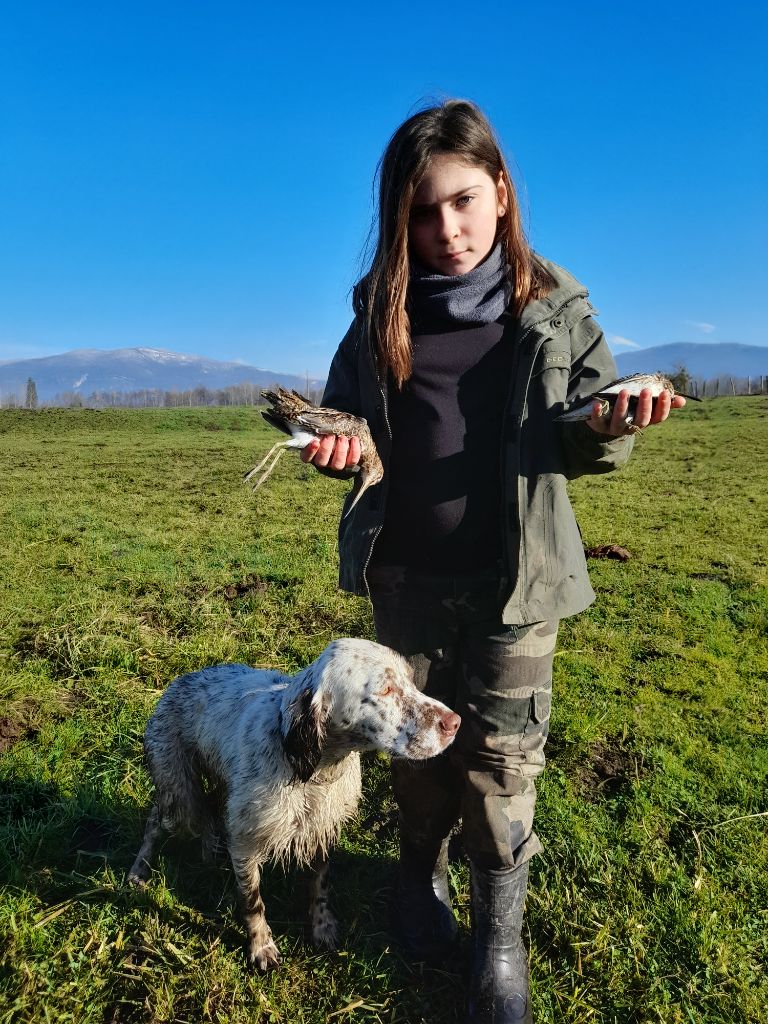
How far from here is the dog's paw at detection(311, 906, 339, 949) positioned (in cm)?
315

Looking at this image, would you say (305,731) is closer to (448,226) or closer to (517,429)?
(517,429)

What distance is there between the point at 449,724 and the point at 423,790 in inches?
26.3

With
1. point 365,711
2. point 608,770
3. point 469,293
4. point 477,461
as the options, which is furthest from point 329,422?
point 608,770

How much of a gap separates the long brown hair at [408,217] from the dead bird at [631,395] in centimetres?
51

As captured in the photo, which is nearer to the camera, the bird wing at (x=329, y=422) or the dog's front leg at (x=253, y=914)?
the bird wing at (x=329, y=422)

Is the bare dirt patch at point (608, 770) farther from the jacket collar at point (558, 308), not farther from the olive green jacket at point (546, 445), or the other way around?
the jacket collar at point (558, 308)

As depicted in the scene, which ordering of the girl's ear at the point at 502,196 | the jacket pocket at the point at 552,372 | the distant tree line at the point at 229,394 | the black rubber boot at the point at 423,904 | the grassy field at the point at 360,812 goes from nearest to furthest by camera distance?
the jacket pocket at the point at 552,372, the girl's ear at the point at 502,196, the grassy field at the point at 360,812, the black rubber boot at the point at 423,904, the distant tree line at the point at 229,394

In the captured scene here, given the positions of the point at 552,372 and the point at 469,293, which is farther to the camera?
the point at 469,293

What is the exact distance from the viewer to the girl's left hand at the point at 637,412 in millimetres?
2264

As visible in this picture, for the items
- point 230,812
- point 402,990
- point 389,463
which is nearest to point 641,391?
point 389,463

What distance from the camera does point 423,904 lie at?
3213 mm

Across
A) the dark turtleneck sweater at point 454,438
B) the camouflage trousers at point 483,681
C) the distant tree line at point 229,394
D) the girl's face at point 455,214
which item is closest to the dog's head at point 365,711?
the camouflage trousers at point 483,681

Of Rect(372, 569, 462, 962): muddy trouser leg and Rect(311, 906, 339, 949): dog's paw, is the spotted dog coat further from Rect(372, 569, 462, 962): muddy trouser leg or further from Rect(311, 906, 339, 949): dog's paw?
Rect(372, 569, 462, 962): muddy trouser leg

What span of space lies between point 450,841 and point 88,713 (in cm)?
260
